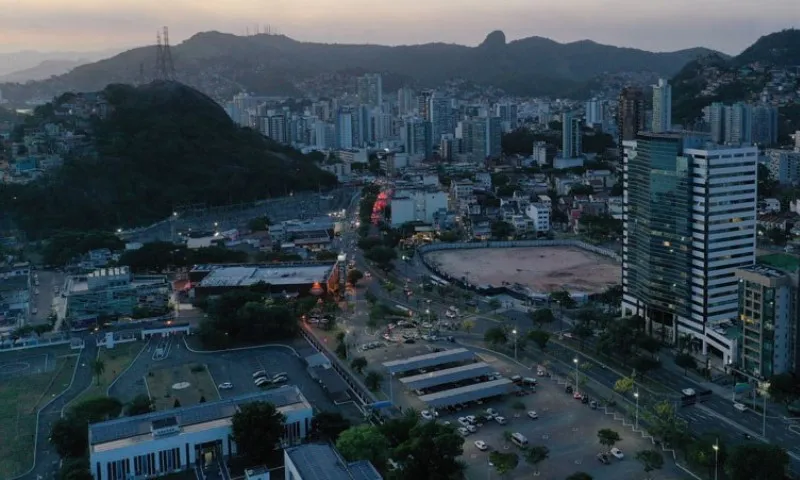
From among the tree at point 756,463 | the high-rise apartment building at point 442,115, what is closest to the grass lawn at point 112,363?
the tree at point 756,463

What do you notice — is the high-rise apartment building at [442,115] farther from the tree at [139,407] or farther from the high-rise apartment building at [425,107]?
the tree at [139,407]

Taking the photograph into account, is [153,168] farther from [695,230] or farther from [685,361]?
[685,361]

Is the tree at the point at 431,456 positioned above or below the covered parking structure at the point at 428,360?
above

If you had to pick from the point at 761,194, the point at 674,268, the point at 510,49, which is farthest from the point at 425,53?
the point at 674,268

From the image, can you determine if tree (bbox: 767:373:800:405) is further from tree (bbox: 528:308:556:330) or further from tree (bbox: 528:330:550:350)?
tree (bbox: 528:308:556:330)

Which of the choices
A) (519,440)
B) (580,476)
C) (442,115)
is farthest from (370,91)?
(580,476)
